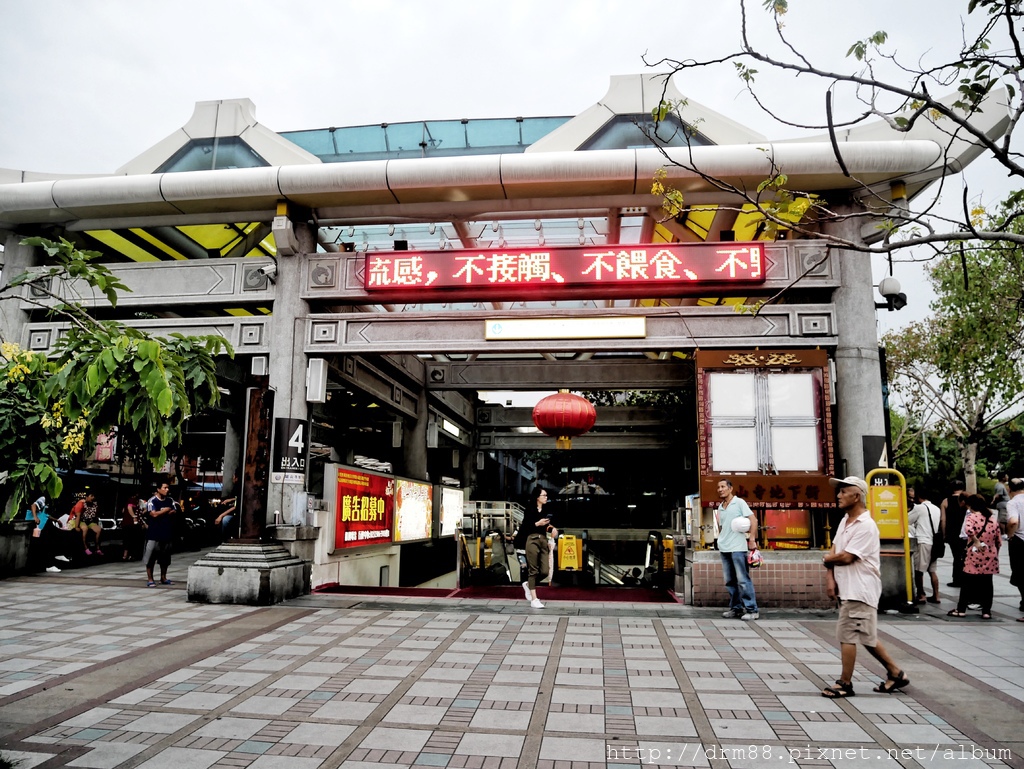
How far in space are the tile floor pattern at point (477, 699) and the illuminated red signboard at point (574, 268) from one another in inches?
184

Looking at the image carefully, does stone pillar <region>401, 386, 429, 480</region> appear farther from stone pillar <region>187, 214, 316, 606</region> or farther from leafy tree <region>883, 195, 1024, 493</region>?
leafy tree <region>883, 195, 1024, 493</region>

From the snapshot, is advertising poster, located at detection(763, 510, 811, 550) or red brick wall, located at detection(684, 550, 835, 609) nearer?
red brick wall, located at detection(684, 550, 835, 609)

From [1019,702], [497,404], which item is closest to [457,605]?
[1019,702]

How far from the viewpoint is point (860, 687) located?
16.7ft

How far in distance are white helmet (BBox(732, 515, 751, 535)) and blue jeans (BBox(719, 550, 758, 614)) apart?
12.0 inches

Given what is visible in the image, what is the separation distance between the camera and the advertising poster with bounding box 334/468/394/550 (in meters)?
11.0

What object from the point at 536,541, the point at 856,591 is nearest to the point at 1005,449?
the point at 536,541

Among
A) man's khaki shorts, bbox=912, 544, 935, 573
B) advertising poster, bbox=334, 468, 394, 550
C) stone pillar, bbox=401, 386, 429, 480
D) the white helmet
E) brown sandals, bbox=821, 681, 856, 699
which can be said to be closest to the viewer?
brown sandals, bbox=821, 681, 856, 699

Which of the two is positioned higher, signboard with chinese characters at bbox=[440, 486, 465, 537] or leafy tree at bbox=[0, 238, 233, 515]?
leafy tree at bbox=[0, 238, 233, 515]

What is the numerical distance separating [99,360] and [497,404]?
17834 millimetres

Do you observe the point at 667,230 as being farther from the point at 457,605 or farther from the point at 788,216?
the point at 788,216

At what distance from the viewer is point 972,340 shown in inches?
607

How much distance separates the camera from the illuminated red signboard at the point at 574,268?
9.64 metres

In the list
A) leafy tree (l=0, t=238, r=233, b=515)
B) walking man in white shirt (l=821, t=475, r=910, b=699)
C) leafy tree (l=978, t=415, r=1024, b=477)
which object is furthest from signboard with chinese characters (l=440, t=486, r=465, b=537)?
leafy tree (l=978, t=415, r=1024, b=477)
